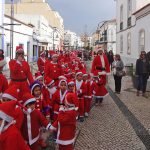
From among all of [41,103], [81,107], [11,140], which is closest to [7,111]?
[11,140]

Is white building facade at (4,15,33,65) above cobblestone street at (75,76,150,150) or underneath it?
above

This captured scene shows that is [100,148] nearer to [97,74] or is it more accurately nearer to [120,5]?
[97,74]

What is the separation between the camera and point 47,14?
92.0 metres

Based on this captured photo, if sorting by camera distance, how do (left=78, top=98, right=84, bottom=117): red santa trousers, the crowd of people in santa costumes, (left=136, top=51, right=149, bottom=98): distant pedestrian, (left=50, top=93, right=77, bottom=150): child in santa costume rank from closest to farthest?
the crowd of people in santa costumes < (left=50, top=93, right=77, bottom=150): child in santa costume < (left=78, top=98, right=84, bottom=117): red santa trousers < (left=136, top=51, right=149, bottom=98): distant pedestrian

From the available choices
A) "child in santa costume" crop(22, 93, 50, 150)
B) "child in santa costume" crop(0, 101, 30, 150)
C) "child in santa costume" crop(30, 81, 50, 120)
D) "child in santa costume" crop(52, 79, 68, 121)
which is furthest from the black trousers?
"child in santa costume" crop(0, 101, 30, 150)

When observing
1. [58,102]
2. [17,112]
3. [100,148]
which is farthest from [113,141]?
[17,112]

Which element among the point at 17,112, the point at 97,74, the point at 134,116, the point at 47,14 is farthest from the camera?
the point at 47,14

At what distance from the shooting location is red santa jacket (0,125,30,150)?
4.80 m

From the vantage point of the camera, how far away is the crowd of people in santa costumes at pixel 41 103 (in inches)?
194

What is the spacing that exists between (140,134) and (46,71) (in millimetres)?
4148

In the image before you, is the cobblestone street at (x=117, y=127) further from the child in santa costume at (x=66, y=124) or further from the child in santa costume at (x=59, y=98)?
the child in santa costume at (x=66, y=124)

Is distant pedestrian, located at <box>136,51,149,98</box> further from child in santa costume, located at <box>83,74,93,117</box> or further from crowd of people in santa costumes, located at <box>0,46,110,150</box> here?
child in santa costume, located at <box>83,74,93,117</box>

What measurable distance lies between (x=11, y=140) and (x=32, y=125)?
153 centimetres

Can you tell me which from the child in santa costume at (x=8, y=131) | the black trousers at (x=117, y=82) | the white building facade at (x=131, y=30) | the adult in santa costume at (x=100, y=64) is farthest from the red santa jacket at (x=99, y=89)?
the white building facade at (x=131, y=30)
